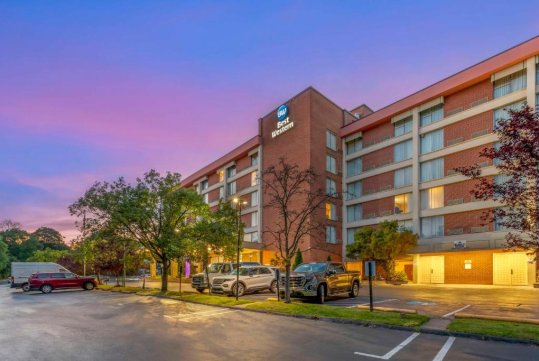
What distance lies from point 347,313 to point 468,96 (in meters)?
30.2

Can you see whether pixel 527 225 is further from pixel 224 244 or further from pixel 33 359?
pixel 224 244

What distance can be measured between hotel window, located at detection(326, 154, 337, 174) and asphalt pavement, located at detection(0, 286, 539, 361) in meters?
34.2

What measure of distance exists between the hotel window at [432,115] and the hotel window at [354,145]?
891 cm

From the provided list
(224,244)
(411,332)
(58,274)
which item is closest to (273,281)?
(224,244)

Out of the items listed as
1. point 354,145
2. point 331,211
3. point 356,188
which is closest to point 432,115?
point 354,145

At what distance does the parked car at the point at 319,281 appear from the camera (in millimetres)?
18234

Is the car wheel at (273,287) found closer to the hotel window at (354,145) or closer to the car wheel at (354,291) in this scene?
the car wheel at (354,291)

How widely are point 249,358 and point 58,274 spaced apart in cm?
3031

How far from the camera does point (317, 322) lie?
517 inches

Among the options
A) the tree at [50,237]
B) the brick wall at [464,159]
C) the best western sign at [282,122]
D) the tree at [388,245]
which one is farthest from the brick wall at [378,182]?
the tree at [50,237]

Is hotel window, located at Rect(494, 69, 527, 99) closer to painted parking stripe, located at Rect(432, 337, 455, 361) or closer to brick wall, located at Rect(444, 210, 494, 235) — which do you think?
brick wall, located at Rect(444, 210, 494, 235)

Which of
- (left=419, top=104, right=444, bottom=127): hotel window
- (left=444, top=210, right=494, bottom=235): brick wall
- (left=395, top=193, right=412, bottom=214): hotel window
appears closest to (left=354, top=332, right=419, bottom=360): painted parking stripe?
(left=444, top=210, right=494, bottom=235): brick wall

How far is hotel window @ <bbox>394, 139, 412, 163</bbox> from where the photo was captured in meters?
41.0

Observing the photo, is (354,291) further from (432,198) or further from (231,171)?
(231,171)
